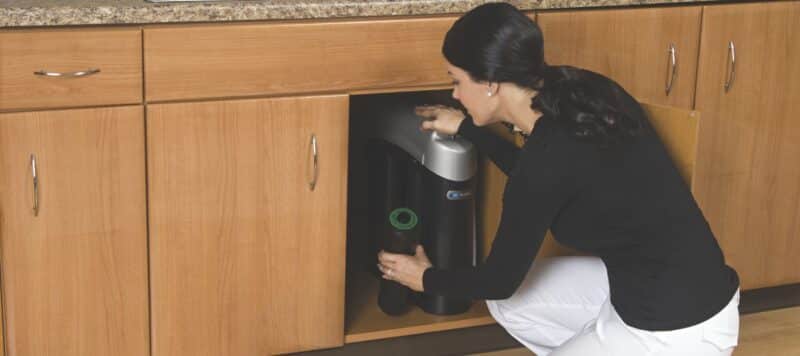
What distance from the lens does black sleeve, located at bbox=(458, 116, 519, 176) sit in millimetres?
2457

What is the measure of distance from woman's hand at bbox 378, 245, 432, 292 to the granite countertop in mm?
484

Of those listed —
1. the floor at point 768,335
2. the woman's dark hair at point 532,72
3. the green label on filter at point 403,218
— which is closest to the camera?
the woman's dark hair at point 532,72

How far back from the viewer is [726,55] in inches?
109

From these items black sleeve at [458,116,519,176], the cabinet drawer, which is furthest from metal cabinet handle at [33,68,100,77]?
black sleeve at [458,116,519,176]

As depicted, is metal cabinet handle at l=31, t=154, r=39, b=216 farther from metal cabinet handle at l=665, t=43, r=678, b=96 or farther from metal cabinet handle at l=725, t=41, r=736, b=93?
metal cabinet handle at l=725, t=41, r=736, b=93

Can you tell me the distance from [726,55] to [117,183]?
1361 mm

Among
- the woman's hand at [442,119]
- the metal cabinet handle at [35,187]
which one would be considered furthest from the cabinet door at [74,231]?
the woman's hand at [442,119]

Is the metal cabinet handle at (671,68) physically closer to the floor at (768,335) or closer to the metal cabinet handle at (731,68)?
the metal cabinet handle at (731,68)

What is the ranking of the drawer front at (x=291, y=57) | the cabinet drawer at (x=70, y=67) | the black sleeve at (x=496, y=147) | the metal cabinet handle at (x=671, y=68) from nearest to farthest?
the cabinet drawer at (x=70, y=67), the drawer front at (x=291, y=57), the black sleeve at (x=496, y=147), the metal cabinet handle at (x=671, y=68)

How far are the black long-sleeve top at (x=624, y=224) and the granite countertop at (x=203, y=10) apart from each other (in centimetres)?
51

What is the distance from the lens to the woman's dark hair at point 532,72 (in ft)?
6.58

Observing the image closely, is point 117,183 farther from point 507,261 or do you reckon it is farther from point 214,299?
point 507,261

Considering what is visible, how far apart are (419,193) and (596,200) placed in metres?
0.74

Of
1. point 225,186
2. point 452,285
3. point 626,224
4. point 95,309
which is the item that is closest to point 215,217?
point 225,186
